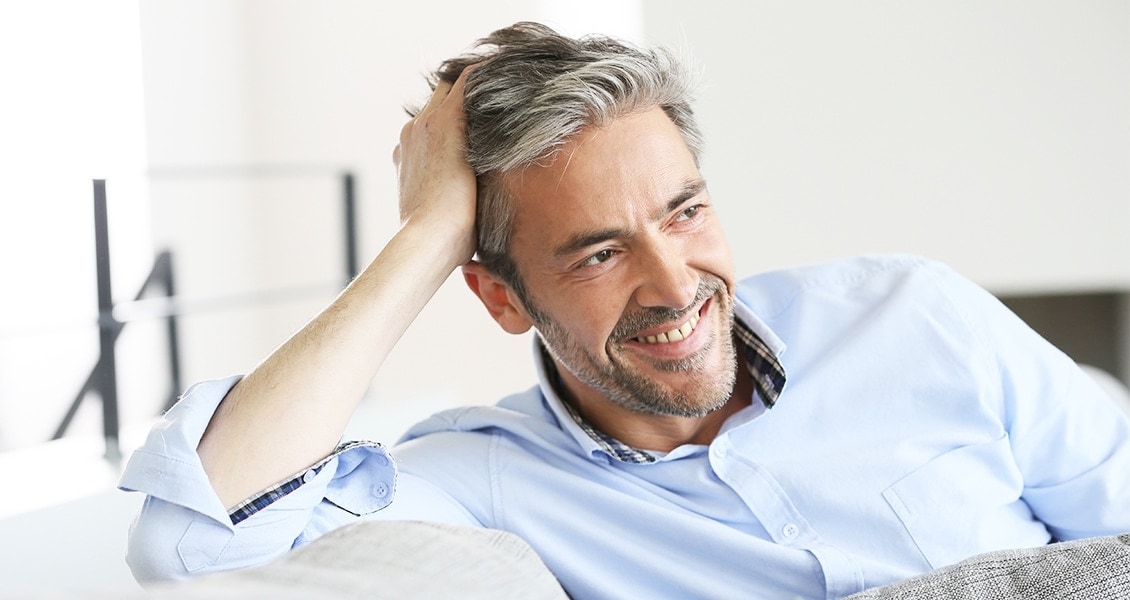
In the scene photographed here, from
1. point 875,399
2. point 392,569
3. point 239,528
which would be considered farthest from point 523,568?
point 875,399

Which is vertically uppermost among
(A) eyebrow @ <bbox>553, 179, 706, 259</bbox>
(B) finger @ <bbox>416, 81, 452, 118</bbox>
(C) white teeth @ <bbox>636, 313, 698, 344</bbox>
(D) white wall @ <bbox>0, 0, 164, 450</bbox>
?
(B) finger @ <bbox>416, 81, 452, 118</bbox>

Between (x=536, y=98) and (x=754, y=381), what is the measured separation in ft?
1.65

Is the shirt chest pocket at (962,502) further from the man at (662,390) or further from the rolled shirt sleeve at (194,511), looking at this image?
the rolled shirt sleeve at (194,511)

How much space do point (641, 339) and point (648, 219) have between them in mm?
169

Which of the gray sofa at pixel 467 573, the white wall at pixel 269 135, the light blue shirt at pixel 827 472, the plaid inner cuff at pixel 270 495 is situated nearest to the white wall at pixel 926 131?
the white wall at pixel 269 135

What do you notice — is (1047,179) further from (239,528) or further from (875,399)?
(239,528)

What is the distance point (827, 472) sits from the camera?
1465 mm

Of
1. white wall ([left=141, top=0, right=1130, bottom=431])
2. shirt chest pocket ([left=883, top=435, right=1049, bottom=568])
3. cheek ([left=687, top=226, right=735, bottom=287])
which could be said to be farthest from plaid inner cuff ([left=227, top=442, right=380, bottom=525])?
white wall ([left=141, top=0, right=1130, bottom=431])

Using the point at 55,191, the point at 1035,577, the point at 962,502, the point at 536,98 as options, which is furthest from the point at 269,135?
the point at 1035,577

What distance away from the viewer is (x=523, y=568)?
814 millimetres

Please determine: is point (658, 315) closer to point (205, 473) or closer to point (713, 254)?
point (713, 254)

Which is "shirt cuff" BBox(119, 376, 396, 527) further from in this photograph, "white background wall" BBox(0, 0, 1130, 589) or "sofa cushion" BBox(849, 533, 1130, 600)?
"white background wall" BBox(0, 0, 1130, 589)

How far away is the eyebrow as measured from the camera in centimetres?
146

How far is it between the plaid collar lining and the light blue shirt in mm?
14
